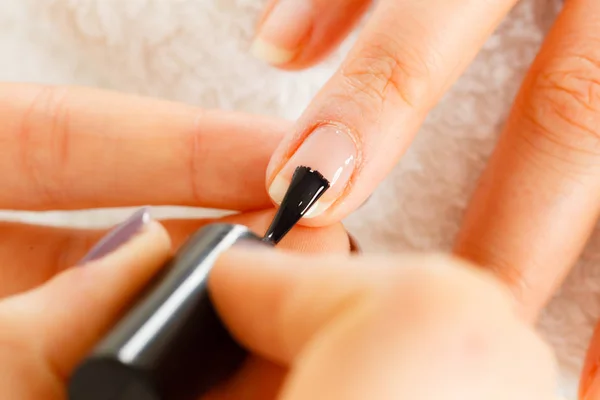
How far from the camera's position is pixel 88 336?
→ 30 cm

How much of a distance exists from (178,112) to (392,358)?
1.35ft

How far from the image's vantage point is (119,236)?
331 millimetres

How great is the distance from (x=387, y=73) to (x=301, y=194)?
127 mm

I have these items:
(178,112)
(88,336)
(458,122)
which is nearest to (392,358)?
(88,336)

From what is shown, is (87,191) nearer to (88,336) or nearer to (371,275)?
(88,336)

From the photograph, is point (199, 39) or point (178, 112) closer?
point (178, 112)

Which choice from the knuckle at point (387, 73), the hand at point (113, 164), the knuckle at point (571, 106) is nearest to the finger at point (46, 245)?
the hand at point (113, 164)

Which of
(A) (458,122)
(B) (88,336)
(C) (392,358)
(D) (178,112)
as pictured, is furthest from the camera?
(A) (458,122)

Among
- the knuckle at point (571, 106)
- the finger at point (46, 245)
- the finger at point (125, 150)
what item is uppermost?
the knuckle at point (571, 106)

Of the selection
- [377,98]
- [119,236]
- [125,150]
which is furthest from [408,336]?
[125,150]

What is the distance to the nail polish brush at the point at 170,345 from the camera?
25 centimetres

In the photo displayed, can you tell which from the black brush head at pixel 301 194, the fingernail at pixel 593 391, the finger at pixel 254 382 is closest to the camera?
the finger at pixel 254 382

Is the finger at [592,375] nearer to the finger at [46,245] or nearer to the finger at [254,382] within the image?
the finger at [46,245]

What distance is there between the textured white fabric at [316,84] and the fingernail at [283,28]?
89 millimetres
